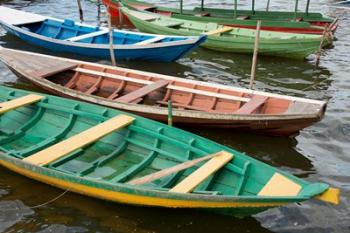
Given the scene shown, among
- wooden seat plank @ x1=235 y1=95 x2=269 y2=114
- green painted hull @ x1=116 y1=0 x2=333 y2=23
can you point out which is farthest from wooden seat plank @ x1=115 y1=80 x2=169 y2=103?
green painted hull @ x1=116 y1=0 x2=333 y2=23

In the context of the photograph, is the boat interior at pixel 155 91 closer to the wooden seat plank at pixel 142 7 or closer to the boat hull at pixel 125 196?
the boat hull at pixel 125 196

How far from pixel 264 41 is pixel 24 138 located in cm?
968

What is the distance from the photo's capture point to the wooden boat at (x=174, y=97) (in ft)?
28.3

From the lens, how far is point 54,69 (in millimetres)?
11258

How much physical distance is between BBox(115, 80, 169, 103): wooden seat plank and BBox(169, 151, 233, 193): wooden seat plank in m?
3.69

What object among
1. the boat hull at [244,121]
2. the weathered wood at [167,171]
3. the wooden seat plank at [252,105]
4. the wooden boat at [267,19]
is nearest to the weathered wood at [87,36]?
the wooden boat at [267,19]

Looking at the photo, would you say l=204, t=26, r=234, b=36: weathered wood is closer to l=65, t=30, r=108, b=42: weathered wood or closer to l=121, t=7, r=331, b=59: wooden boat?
l=121, t=7, r=331, b=59: wooden boat

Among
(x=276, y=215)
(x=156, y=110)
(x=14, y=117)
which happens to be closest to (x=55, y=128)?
(x=14, y=117)

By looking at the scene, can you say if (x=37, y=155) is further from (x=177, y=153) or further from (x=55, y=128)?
(x=177, y=153)

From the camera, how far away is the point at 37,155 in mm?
6883

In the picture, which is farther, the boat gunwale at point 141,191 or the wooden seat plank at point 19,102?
the wooden seat plank at point 19,102

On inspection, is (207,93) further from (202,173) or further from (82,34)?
(82,34)

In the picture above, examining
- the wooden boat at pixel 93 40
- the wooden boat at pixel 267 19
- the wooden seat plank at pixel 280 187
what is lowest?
the wooden seat plank at pixel 280 187

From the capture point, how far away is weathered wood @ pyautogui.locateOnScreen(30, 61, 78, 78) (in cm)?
1102
